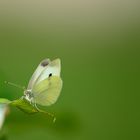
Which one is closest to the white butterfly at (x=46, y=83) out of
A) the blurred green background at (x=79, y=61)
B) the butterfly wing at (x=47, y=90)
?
the butterfly wing at (x=47, y=90)

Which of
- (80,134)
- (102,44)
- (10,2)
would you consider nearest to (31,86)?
(80,134)

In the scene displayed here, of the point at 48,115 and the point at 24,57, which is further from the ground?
the point at 24,57

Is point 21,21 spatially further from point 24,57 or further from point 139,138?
point 139,138

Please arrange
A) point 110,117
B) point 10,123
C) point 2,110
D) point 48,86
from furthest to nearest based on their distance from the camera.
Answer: point 110,117 < point 10,123 < point 48,86 < point 2,110

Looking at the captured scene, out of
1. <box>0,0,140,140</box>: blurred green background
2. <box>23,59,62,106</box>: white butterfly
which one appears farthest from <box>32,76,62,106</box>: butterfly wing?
<box>0,0,140,140</box>: blurred green background

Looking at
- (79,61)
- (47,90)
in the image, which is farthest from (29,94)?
(79,61)

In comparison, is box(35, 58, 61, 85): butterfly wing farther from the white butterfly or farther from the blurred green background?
the blurred green background
